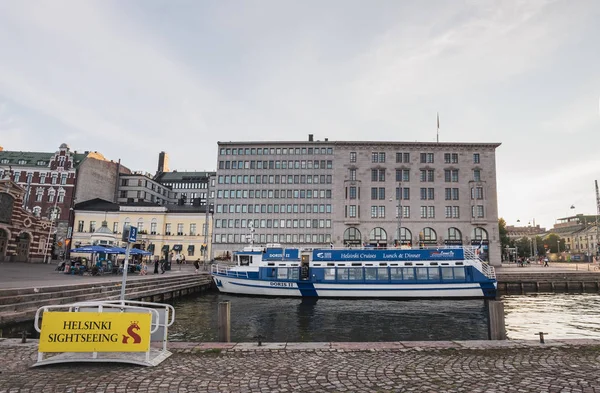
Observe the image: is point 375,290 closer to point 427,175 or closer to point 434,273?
point 434,273

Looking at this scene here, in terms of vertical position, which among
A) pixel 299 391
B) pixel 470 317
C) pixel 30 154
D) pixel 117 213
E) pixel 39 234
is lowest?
pixel 470 317

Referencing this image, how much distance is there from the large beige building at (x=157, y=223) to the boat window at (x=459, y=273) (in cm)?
5108

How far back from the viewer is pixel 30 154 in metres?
79.7

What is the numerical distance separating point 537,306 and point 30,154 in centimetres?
9256

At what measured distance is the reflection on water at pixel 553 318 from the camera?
741 inches

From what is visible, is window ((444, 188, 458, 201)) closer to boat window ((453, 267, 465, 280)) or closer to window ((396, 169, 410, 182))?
window ((396, 169, 410, 182))

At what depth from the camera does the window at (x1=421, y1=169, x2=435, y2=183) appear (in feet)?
248

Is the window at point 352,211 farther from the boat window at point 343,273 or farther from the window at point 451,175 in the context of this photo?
the boat window at point 343,273

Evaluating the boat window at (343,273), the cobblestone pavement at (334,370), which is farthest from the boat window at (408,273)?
the cobblestone pavement at (334,370)

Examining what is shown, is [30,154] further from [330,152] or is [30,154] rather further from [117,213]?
[330,152]

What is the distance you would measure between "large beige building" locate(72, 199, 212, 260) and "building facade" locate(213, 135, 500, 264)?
4806 millimetres

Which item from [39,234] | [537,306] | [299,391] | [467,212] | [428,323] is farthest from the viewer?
[467,212]

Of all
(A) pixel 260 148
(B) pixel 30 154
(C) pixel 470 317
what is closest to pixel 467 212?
(A) pixel 260 148

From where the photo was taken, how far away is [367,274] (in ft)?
118
